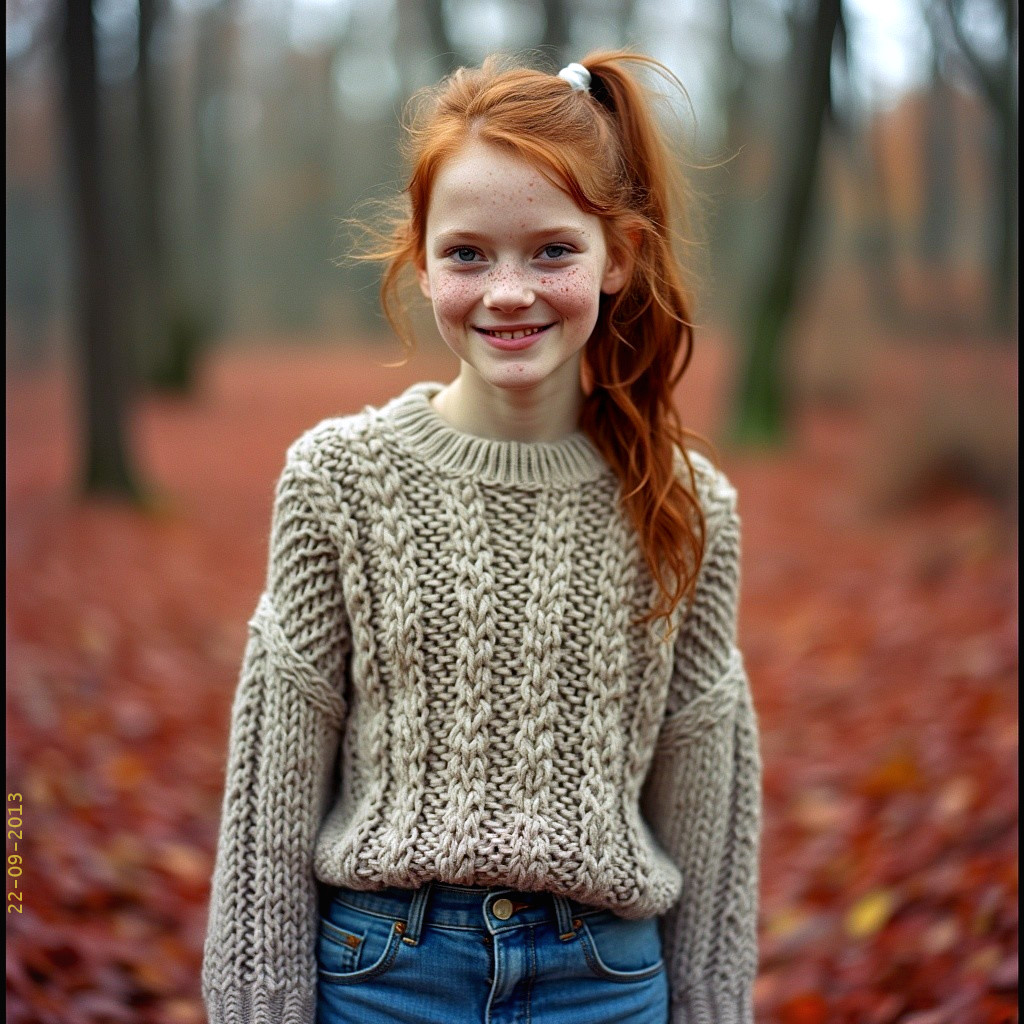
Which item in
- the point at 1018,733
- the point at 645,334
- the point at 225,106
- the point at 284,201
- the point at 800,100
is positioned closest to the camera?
the point at 645,334

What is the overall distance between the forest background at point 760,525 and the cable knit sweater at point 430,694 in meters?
0.47

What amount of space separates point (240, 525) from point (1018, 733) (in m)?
6.73

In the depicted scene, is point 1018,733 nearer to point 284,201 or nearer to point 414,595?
point 414,595

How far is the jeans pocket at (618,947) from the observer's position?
2.03 metres

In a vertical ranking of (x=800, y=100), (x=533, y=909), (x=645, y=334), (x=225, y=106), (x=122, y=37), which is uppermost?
(x=225, y=106)

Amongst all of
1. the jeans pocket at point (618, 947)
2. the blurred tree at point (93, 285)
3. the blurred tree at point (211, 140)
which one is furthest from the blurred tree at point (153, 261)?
the jeans pocket at point (618, 947)

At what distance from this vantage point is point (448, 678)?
6.59 feet

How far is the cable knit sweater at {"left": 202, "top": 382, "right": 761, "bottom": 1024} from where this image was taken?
200 centimetres

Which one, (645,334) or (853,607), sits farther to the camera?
(853,607)

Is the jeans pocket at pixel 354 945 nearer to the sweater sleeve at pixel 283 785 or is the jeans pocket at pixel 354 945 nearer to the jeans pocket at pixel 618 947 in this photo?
the sweater sleeve at pixel 283 785

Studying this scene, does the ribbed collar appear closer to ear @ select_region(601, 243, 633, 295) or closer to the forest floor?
ear @ select_region(601, 243, 633, 295)

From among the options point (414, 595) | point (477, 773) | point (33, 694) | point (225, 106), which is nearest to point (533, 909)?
point (477, 773)

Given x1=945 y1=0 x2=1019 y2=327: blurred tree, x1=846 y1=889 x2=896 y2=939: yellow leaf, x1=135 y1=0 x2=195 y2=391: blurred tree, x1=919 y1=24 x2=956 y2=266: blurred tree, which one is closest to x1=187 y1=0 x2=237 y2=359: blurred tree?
x1=135 y1=0 x2=195 y2=391: blurred tree

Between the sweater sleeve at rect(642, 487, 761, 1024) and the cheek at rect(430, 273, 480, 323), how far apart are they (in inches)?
24.9
